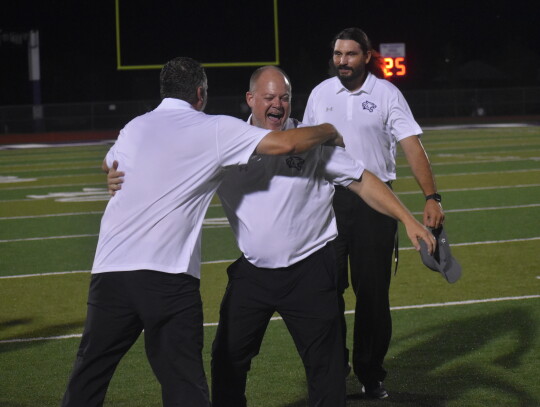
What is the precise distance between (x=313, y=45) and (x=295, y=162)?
54.3 meters

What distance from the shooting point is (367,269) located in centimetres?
588

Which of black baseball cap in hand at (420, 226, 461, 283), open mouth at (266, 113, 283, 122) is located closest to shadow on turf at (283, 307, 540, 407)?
black baseball cap in hand at (420, 226, 461, 283)

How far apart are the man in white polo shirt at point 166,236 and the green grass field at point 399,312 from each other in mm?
1599

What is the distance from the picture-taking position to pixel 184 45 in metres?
25.0

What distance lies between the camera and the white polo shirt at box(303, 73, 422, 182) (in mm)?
5918

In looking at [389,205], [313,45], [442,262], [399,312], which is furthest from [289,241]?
[313,45]

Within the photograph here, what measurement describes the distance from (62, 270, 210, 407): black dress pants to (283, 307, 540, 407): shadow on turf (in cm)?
161

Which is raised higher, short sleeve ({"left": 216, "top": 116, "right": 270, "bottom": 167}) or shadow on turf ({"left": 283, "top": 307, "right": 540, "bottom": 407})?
short sleeve ({"left": 216, "top": 116, "right": 270, "bottom": 167})

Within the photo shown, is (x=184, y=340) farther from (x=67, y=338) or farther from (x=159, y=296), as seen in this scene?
(x=67, y=338)

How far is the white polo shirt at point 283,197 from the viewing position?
4.61 metres

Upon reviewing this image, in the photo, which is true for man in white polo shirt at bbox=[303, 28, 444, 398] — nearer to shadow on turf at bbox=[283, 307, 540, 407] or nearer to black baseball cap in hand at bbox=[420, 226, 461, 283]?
shadow on turf at bbox=[283, 307, 540, 407]

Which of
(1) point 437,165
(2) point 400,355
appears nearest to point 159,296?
(2) point 400,355

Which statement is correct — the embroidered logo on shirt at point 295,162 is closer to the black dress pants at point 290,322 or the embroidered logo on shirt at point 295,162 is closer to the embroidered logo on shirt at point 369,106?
the black dress pants at point 290,322

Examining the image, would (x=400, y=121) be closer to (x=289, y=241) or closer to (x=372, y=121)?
(x=372, y=121)
